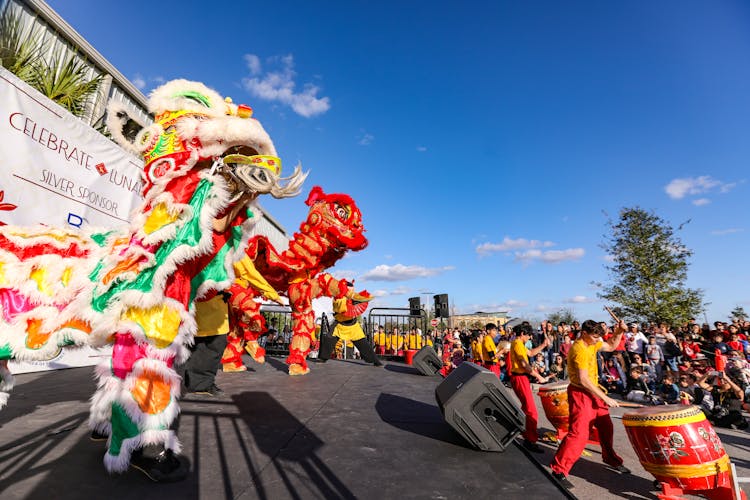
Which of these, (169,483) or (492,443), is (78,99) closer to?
(169,483)

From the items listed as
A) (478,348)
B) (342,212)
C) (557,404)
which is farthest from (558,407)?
(342,212)

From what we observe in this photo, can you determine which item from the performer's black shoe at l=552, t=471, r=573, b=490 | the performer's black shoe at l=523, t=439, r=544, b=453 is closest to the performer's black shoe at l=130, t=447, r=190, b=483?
the performer's black shoe at l=552, t=471, r=573, b=490

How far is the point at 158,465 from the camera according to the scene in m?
1.84

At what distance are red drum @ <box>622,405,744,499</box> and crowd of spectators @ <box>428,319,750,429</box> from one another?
101 inches

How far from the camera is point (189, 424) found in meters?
2.72

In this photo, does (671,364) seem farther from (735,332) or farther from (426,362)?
(426,362)

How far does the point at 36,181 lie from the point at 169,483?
3.95 metres

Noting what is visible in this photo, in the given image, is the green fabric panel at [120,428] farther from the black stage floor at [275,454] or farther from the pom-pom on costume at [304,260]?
the pom-pom on costume at [304,260]

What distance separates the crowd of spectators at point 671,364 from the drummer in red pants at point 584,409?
6.63 feet

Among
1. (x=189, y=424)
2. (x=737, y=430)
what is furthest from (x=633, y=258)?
(x=189, y=424)

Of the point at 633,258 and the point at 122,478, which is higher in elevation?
the point at 633,258

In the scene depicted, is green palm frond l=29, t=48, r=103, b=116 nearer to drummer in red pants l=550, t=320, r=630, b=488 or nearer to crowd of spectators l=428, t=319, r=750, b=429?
drummer in red pants l=550, t=320, r=630, b=488

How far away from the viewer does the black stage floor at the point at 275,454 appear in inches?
71.1

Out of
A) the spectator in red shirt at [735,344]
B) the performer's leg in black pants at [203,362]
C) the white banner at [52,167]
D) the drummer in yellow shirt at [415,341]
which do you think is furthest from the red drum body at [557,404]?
the drummer in yellow shirt at [415,341]
